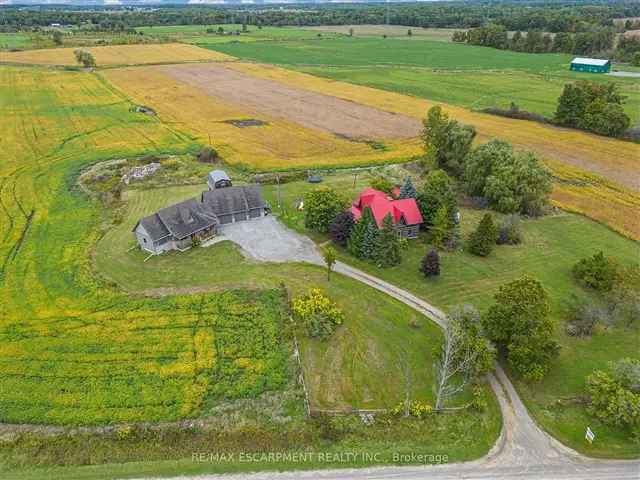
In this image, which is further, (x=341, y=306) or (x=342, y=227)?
(x=342, y=227)

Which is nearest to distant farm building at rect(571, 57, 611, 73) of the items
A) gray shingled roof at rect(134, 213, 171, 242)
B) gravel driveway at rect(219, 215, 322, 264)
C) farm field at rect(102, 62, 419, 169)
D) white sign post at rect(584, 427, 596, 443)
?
farm field at rect(102, 62, 419, 169)

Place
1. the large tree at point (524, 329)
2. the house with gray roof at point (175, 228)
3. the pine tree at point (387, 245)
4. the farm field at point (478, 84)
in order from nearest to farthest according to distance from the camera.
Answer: the large tree at point (524, 329) → the pine tree at point (387, 245) → the house with gray roof at point (175, 228) → the farm field at point (478, 84)

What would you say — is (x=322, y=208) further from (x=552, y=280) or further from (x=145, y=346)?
(x=552, y=280)

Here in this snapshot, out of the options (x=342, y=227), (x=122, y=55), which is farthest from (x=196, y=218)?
(x=122, y=55)

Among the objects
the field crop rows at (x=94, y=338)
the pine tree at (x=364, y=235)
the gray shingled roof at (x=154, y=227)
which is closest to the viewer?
the field crop rows at (x=94, y=338)

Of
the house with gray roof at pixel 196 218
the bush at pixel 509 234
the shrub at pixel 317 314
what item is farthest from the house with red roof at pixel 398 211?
the shrub at pixel 317 314

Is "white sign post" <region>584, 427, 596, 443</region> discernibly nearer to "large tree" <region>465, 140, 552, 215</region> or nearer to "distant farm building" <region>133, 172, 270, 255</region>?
"large tree" <region>465, 140, 552, 215</region>

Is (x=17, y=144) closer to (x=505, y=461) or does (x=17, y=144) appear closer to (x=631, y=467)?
(x=505, y=461)

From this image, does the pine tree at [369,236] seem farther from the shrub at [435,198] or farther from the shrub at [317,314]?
the shrub at [317,314]

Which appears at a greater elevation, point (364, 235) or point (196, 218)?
point (364, 235)
